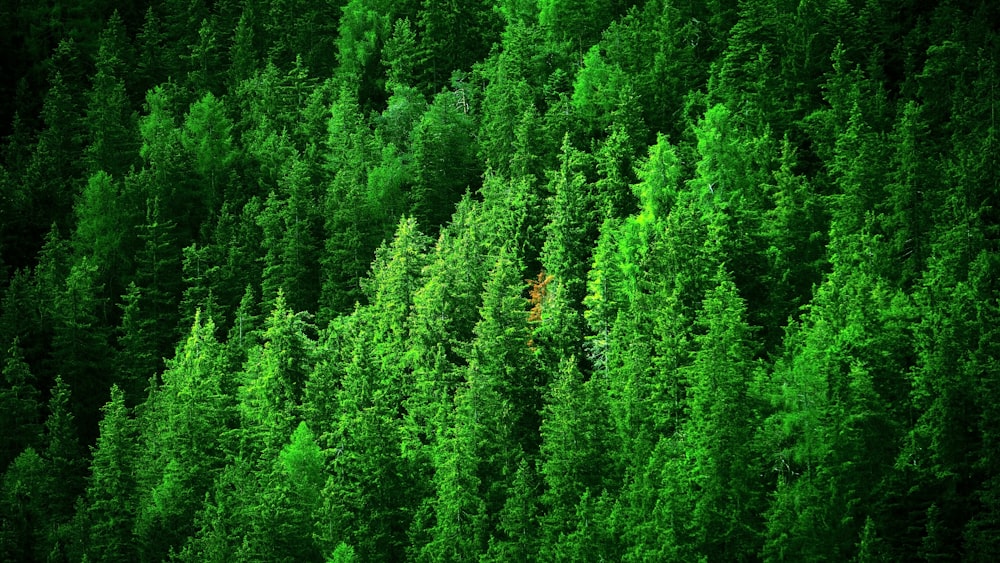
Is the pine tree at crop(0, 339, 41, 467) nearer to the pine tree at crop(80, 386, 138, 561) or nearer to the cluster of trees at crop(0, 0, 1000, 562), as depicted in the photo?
the cluster of trees at crop(0, 0, 1000, 562)

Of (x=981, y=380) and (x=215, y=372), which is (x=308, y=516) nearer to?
(x=215, y=372)

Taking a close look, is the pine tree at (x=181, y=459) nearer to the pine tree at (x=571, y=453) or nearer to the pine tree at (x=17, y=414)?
the pine tree at (x=17, y=414)

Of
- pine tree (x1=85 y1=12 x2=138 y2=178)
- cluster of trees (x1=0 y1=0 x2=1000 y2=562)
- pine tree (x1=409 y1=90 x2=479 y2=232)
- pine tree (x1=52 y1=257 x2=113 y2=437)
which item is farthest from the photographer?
pine tree (x1=85 y1=12 x2=138 y2=178)

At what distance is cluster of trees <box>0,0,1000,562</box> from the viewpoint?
192 feet

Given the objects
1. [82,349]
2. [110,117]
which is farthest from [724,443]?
[110,117]

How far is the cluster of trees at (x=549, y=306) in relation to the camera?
192 feet

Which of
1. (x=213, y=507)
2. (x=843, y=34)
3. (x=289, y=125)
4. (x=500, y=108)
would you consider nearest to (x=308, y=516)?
(x=213, y=507)

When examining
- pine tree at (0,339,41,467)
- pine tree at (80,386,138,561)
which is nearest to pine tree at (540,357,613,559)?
pine tree at (80,386,138,561)

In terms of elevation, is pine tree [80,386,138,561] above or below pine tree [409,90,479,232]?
below

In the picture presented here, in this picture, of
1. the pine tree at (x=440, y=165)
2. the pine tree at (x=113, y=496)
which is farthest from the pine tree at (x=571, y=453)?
the pine tree at (x=440, y=165)

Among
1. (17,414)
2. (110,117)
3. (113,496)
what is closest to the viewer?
(113,496)

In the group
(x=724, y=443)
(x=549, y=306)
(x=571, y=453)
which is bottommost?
(x=571, y=453)

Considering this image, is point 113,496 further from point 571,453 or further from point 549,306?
point 571,453

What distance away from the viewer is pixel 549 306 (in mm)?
68625
